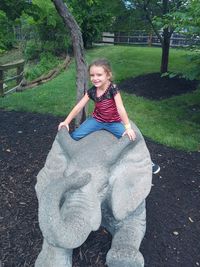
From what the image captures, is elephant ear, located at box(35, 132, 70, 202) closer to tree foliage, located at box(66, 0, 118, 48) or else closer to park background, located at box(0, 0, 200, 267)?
park background, located at box(0, 0, 200, 267)

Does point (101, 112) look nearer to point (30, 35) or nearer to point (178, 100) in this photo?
point (178, 100)

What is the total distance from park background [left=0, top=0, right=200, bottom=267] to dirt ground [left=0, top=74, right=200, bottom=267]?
0.4 inches

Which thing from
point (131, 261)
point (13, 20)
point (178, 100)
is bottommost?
point (178, 100)

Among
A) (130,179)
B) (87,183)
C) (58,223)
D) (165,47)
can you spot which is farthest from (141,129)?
(165,47)

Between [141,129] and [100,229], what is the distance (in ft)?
12.6

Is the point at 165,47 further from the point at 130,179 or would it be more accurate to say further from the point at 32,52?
the point at 130,179

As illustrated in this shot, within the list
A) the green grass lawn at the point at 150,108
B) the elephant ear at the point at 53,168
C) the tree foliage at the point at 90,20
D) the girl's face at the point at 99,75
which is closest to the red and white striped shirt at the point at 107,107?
the girl's face at the point at 99,75

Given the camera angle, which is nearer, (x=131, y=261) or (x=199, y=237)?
(x=131, y=261)

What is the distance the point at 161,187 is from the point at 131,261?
2.23 metres

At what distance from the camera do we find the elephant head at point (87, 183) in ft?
7.67

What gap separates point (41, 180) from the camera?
308 centimetres

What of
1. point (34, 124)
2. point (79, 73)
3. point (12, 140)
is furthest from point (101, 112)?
point (34, 124)

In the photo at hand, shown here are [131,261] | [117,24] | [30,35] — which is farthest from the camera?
[30,35]

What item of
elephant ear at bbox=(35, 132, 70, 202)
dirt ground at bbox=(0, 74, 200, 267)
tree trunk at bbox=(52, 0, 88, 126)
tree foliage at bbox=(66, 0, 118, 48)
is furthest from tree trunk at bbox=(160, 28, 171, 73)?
elephant ear at bbox=(35, 132, 70, 202)
